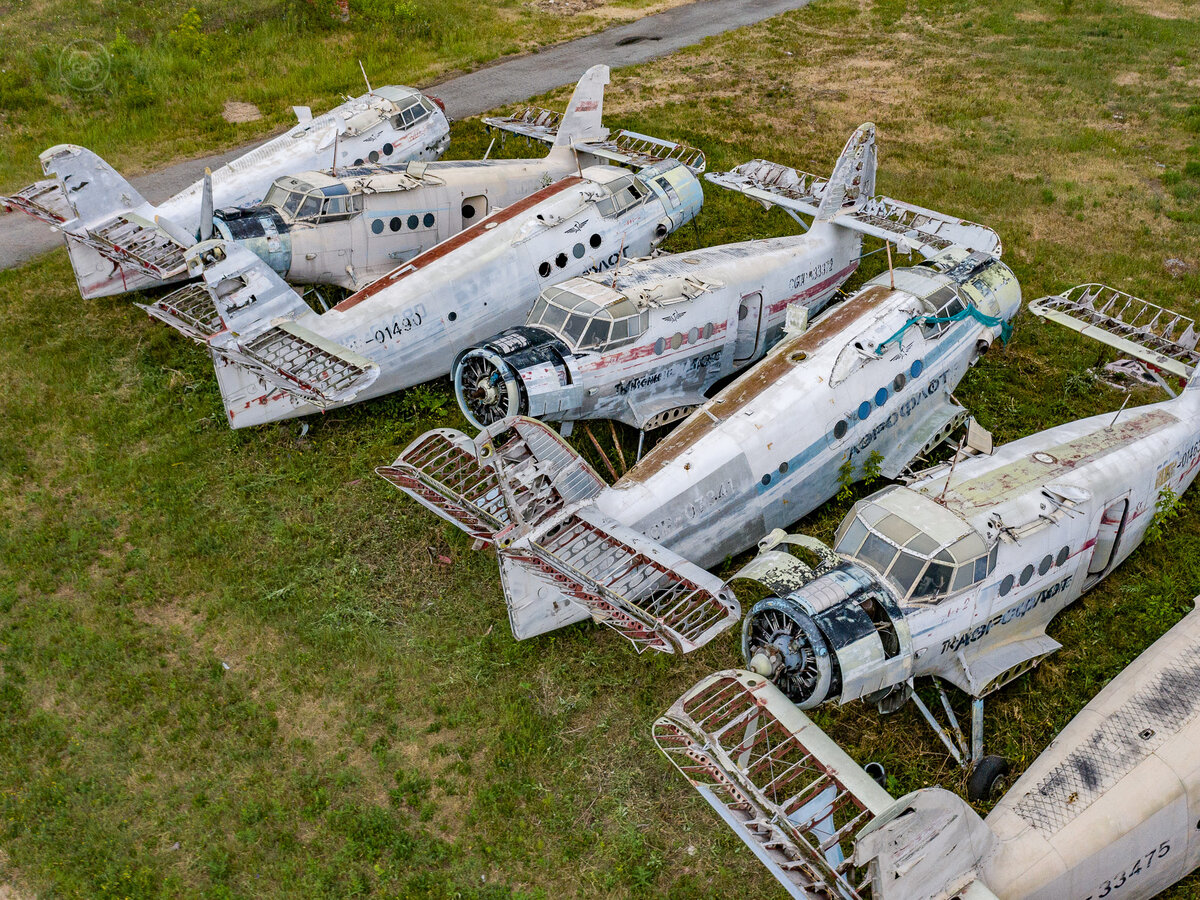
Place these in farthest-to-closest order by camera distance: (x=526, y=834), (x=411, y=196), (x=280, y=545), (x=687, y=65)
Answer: (x=687, y=65) < (x=411, y=196) < (x=280, y=545) < (x=526, y=834)

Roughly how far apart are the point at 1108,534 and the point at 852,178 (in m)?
10.9

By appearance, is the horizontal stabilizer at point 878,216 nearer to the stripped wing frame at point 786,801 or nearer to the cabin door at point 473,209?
the cabin door at point 473,209

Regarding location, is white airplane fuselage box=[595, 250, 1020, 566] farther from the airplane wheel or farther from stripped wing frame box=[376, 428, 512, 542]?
the airplane wheel

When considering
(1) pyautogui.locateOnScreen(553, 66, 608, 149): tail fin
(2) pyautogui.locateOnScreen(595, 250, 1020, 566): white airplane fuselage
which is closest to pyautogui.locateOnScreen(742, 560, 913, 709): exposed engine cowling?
(2) pyautogui.locateOnScreen(595, 250, 1020, 566): white airplane fuselage

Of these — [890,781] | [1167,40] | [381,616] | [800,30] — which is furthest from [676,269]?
[1167,40]

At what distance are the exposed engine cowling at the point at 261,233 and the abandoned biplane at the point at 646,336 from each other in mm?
6092

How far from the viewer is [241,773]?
560 inches

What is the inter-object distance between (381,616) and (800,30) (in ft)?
120

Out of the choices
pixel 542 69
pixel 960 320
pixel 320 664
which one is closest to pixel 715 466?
pixel 960 320

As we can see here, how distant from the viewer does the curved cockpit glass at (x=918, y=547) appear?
13609 mm

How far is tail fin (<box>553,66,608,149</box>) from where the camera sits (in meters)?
25.7

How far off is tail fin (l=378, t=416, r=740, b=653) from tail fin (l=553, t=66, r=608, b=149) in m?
12.8

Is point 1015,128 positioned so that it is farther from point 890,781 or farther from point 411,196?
point 890,781

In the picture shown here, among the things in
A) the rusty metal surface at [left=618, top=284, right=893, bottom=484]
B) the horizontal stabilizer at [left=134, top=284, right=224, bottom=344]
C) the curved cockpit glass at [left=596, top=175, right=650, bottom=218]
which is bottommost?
the rusty metal surface at [left=618, top=284, right=893, bottom=484]
